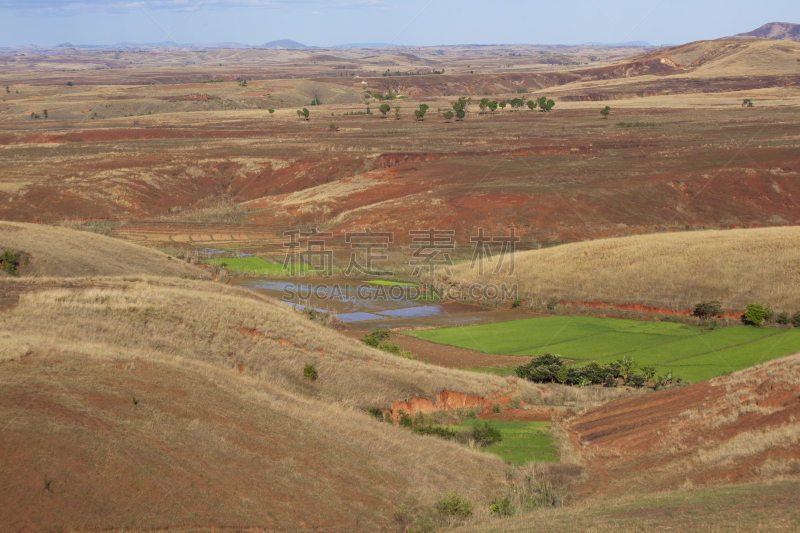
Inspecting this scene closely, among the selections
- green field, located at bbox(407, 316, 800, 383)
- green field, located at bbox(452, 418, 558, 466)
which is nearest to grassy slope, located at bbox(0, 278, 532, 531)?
green field, located at bbox(452, 418, 558, 466)

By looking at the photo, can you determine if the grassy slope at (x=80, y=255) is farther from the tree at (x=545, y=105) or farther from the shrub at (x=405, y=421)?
the tree at (x=545, y=105)

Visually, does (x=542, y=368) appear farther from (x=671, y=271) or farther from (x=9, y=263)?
(x=9, y=263)

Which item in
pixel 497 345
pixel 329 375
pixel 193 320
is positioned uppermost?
pixel 193 320

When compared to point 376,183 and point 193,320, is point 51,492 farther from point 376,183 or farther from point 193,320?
point 376,183

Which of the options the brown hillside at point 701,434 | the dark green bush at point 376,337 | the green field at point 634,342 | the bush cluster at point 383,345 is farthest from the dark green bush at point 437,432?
the dark green bush at point 376,337

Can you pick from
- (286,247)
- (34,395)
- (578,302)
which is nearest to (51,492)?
(34,395)

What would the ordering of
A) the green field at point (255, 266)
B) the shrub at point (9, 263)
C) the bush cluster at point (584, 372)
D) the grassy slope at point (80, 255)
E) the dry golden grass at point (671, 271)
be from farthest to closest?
1. the green field at point (255, 266)
2. the dry golden grass at point (671, 271)
3. the grassy slope at point (80, 255)
4. the shrub at point (9, 263)
5. the bush cluster at point (584, 372)

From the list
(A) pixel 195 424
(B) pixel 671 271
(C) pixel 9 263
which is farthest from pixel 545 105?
(A) pixel 195 424
